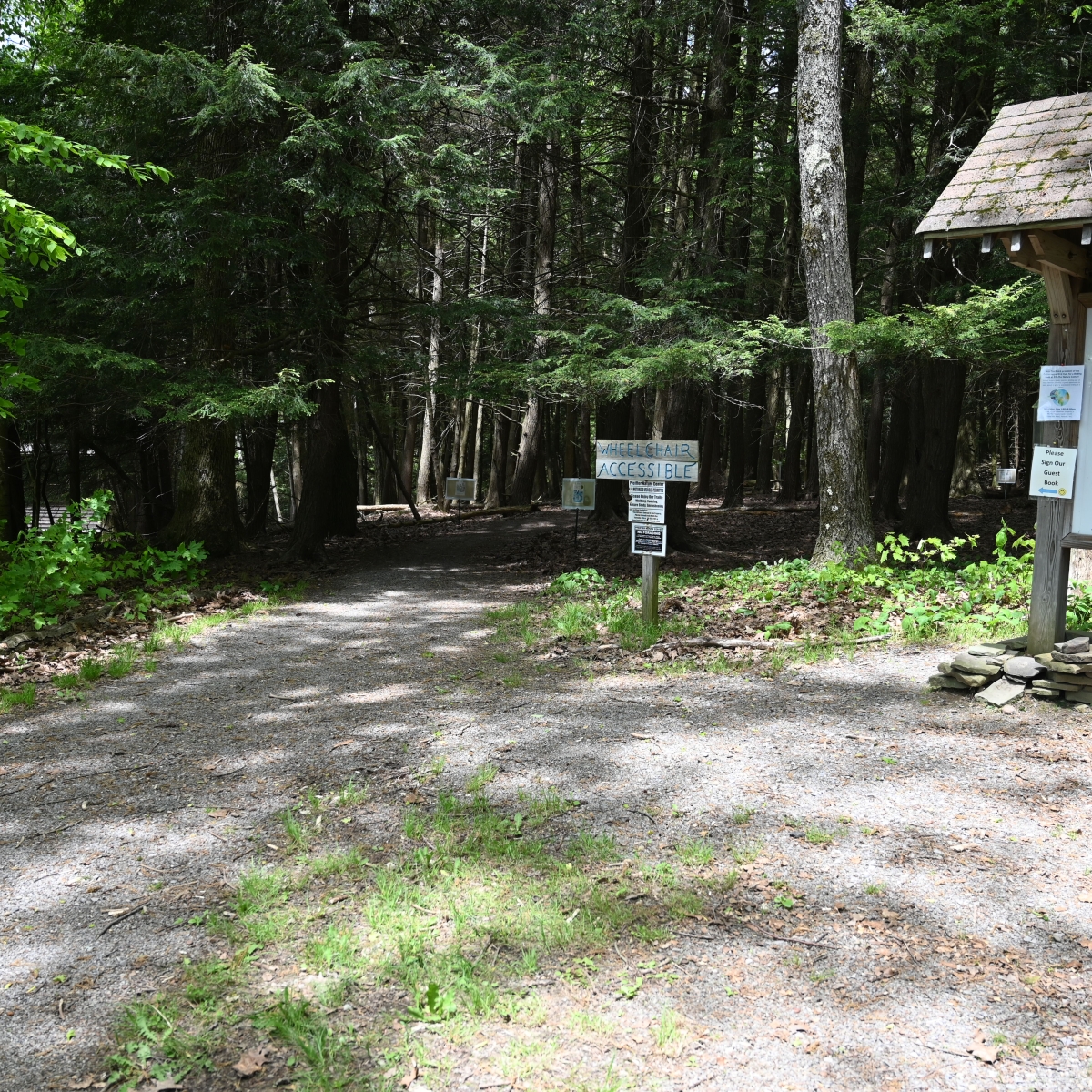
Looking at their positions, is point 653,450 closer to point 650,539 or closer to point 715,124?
point 650,539

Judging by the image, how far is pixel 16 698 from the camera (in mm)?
7273

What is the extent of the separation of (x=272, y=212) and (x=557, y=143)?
6796mm

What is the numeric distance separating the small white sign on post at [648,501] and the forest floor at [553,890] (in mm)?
2116

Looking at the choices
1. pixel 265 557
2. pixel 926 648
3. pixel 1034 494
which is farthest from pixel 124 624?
pixel 1034 494

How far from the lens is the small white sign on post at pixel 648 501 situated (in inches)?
344

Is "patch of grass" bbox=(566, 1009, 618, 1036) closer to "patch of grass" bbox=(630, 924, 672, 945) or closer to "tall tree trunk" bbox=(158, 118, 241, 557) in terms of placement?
"patch of grass" bbox=(630, 924, 672, 945)

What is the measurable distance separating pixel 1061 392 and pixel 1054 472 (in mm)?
554

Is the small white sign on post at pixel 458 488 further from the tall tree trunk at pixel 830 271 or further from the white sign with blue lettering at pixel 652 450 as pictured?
the white sign with blue lettering at pixel 652 450

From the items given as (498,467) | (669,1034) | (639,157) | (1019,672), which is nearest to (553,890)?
(669,1034)

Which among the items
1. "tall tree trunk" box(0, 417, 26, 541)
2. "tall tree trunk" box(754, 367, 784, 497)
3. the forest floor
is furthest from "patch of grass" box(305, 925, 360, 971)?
"tall tree trunk" box(754, 367, 784, 497)

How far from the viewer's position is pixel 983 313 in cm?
907

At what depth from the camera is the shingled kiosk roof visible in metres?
5.78

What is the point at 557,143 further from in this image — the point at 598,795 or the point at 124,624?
the point at 598,795

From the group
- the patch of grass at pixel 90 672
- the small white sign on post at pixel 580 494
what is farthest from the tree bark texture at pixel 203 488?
the small white sign on post at pixel 580 494
